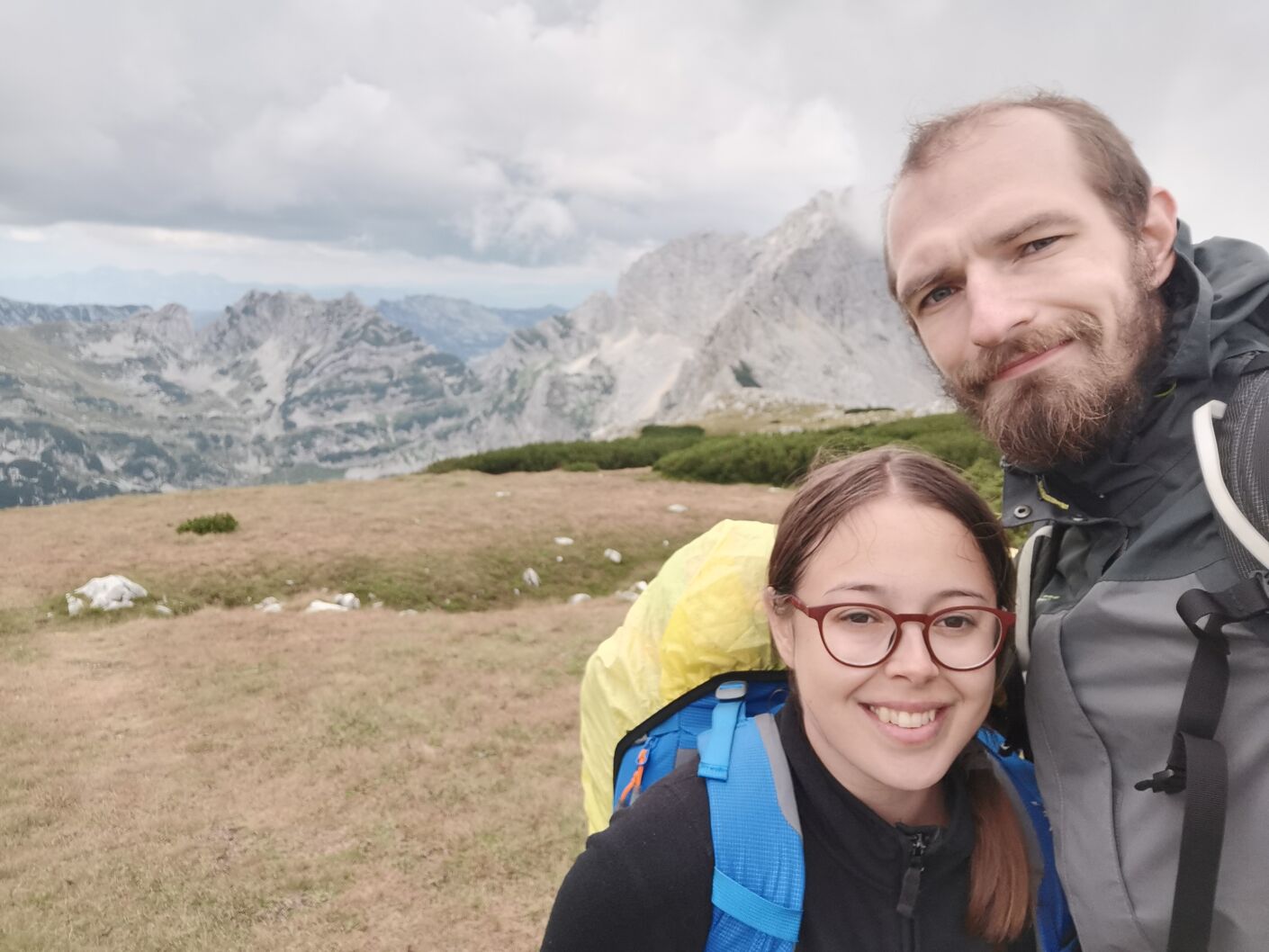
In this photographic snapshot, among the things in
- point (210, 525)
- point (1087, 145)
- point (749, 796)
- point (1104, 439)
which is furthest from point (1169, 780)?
point (210, 525)

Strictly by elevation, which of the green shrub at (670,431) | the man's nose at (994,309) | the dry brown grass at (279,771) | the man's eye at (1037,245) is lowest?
the dry brown grass at (279,771)

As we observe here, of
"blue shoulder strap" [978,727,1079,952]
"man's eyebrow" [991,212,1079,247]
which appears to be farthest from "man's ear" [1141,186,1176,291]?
"blue shoulder strap" [978,727,1079,952]

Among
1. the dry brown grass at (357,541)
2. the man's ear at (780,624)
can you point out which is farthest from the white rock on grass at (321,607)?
the man's ear at (780,624)

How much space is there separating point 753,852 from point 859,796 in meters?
0.47

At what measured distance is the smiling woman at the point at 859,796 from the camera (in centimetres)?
223

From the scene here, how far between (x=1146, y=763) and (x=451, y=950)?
5990 mm

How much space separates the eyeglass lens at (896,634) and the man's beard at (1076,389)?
581mm

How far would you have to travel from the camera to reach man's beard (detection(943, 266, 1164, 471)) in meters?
2.38

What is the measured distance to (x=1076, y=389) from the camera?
7.87 feet

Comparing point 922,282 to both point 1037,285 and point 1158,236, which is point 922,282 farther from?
point 1158,236

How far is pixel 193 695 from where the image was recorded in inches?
426

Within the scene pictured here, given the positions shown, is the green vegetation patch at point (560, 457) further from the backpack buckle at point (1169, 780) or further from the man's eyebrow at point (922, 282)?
the backpack buckle at point (1169, 780)

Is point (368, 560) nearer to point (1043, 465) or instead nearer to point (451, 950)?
point (451, 950)

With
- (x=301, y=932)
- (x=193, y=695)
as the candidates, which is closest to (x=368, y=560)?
(x=193, y=695)
